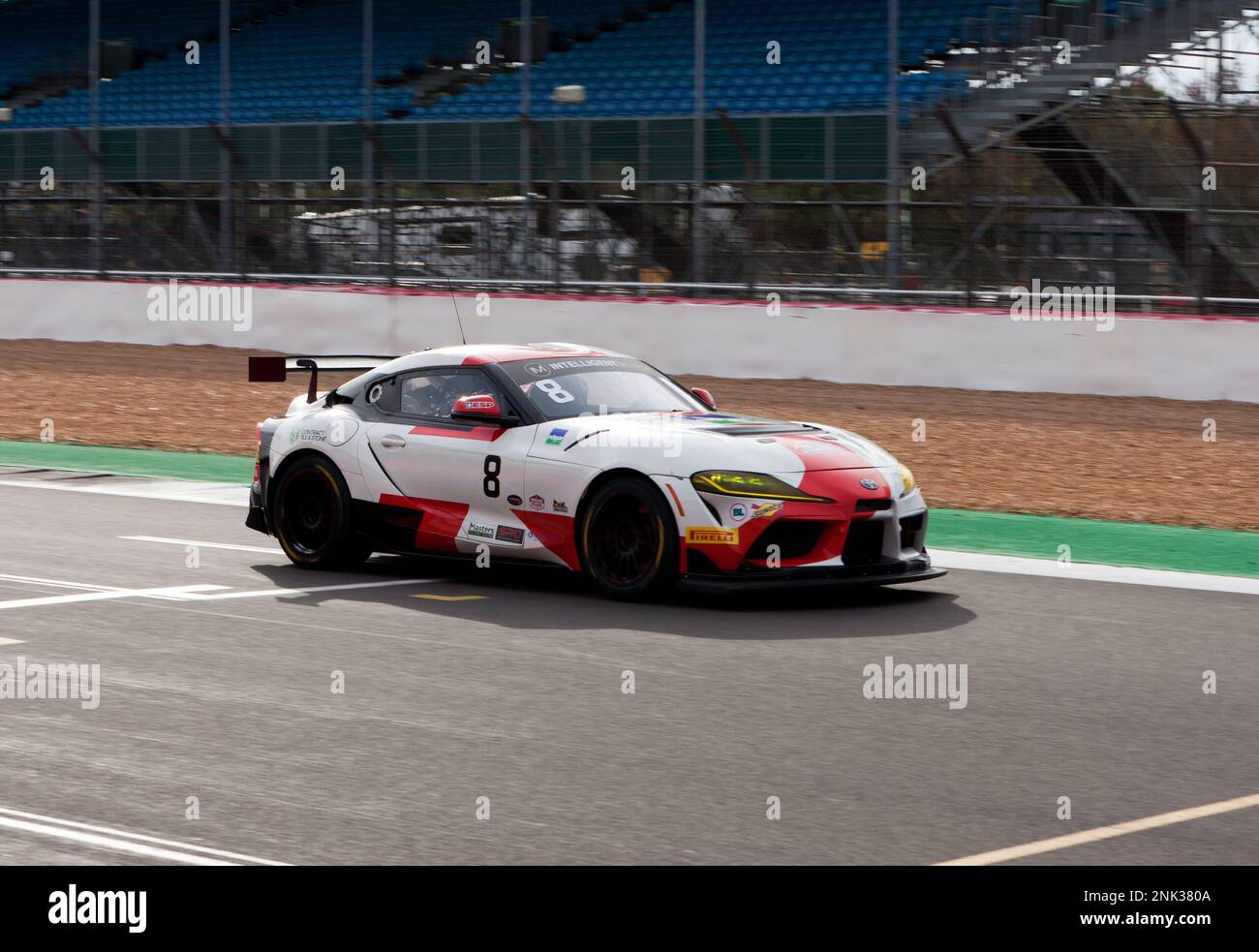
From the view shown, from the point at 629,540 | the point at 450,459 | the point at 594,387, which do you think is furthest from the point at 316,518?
the point at 629,540

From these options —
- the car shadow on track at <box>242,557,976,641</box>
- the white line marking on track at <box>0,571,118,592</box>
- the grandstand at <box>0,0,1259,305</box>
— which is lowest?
the car shadow on track at <box>242,557,976,641</box>

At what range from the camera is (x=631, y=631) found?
947 centimetres

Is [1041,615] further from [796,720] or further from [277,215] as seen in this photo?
[277,215]

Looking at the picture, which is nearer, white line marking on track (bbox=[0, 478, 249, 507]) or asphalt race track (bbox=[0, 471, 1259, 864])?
asphalt race track (bbox=[0, 471, 1259, 864])

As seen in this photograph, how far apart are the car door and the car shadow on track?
34 cm

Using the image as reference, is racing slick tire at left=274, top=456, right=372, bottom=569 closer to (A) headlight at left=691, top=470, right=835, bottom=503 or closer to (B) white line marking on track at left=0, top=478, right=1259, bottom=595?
(B) white line marking on track at left=0, top=478, right=1259, bottom=595

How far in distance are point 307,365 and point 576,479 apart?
7.50 ft

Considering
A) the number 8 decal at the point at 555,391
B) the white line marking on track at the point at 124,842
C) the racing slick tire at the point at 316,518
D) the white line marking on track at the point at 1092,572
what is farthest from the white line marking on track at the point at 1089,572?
the white line marking on track at the point at 124,842

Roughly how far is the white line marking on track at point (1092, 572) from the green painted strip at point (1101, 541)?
19cm

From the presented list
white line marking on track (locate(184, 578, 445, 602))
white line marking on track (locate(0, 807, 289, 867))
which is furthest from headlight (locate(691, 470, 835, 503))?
white line marking on track (locate(0, 807, 289, 867))

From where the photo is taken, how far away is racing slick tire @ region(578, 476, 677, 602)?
32.6ft
